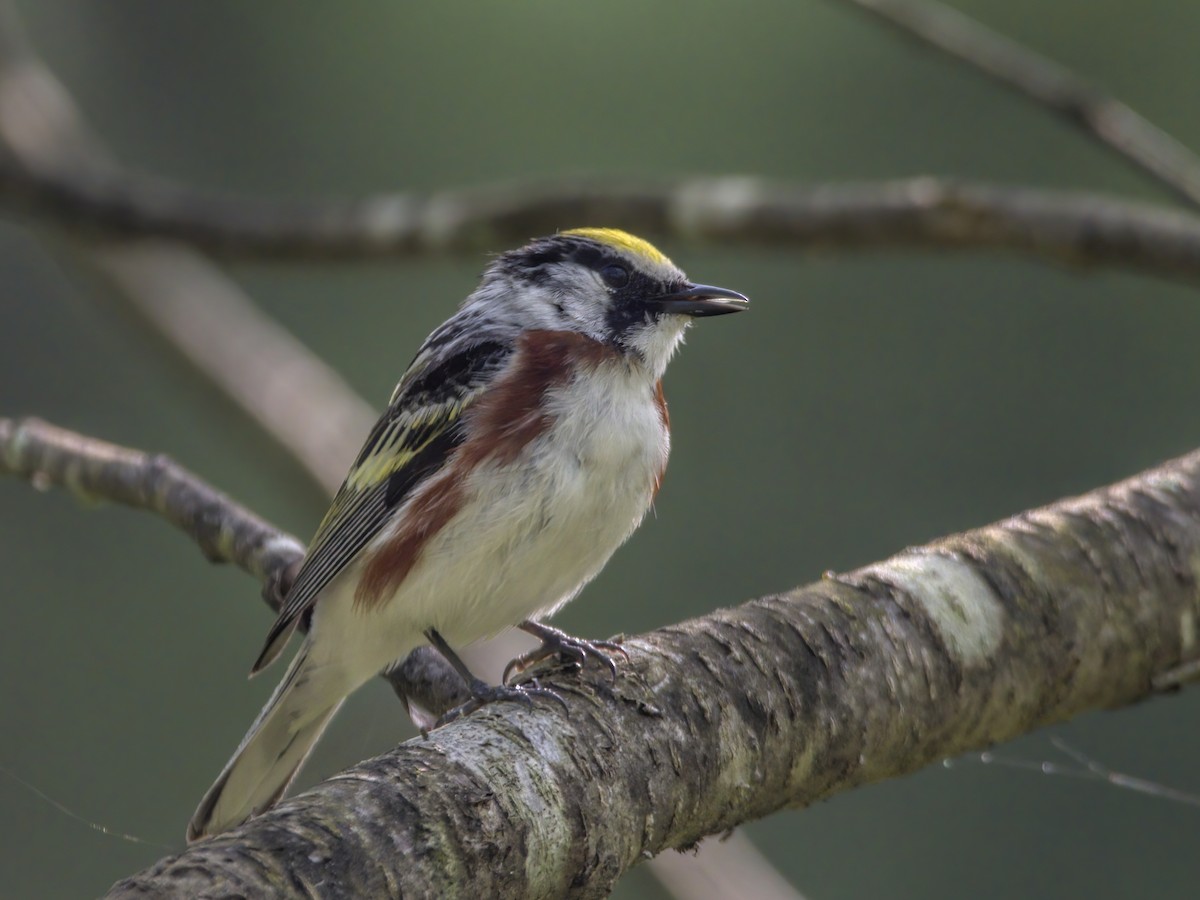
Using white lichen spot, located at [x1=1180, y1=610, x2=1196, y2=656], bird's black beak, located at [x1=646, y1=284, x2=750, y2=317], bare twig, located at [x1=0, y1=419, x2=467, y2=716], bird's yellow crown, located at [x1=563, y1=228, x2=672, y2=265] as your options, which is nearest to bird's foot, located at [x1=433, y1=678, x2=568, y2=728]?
bare twig, located at [x1=0, y1=419, x2=467, y2=716]

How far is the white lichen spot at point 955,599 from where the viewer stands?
2.72 m

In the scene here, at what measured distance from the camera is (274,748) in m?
3.41

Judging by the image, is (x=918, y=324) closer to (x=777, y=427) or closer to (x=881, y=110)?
(x=777, y=427)

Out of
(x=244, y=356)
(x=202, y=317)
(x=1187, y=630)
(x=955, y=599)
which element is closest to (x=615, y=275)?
(x=955, y=599)

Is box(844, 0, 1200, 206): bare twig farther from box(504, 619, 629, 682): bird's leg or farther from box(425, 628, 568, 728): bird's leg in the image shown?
box(425, 628, 568, 728): bird's leg

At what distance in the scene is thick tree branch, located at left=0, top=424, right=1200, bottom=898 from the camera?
1.81 m

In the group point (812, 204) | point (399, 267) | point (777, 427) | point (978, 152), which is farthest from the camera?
point (978, 152)

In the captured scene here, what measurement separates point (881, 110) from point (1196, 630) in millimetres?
7353

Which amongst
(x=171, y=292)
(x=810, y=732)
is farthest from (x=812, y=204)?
(x=171, y=292)

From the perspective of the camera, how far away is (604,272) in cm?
380

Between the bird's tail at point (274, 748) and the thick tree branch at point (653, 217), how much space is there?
5.87 feet

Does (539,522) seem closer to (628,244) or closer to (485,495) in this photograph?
(485,495)

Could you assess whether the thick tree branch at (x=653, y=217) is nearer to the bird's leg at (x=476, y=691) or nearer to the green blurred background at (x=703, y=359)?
the green blurred background at (x=703, y=359)

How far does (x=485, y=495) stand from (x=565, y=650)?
550 millimetres
